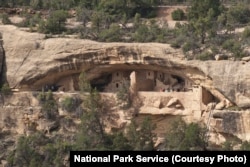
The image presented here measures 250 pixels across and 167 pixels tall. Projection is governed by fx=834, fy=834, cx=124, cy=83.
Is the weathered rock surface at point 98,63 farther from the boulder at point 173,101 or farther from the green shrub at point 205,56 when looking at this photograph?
the boulder at point 173,101

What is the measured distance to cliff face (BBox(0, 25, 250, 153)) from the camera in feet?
89.1

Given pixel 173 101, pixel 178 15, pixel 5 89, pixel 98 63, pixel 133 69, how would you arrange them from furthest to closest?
pixel 178 15
pixel 5 89
pixel 133 69
pixel 98 63
pixel 173 101

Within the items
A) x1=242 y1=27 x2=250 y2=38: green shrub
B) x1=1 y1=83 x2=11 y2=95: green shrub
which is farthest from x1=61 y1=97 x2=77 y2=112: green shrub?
x1=242 y1=27 x2=250 y2=38: green shrub

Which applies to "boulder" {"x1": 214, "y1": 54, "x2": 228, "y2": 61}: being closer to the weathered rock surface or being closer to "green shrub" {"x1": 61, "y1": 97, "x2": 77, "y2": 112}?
the weathered rock surface

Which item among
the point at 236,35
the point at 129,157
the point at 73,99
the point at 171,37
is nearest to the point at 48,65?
the point at 73,99

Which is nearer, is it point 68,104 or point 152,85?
point 68,104

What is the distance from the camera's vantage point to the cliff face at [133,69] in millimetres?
27152

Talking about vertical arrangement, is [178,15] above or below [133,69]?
above

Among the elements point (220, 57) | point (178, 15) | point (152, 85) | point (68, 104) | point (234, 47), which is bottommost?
point (68, 104)

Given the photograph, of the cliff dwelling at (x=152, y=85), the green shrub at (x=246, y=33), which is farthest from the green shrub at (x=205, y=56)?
the green shrub at (x=246, y=33)

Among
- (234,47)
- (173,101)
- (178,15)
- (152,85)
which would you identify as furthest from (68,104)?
(178,15)

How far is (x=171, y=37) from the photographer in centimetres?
3028

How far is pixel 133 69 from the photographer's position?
30141 mm

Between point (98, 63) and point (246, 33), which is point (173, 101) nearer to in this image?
point (98, 63)
